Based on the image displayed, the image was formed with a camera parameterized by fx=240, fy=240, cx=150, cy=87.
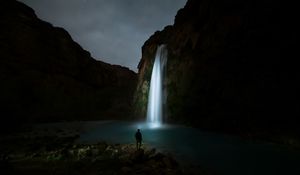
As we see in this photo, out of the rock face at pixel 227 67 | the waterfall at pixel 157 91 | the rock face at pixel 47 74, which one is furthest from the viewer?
the rock face at pixel 47 74

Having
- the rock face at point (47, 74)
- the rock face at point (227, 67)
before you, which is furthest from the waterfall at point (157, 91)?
the rock face at point (47, 74)

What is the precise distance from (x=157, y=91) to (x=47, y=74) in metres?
38.8

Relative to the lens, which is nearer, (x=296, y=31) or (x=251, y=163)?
(x=251, y=163)

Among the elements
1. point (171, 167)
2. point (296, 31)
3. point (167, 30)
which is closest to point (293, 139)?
point (296, 31)

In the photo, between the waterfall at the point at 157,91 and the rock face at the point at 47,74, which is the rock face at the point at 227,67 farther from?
the rock face at the point at 47,74

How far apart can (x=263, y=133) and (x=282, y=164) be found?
1050 cm

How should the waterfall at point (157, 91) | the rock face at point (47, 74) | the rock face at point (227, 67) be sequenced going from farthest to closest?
the rock face at point (47, 74)
the waterfall at point (157, 91)
the rock face at point (227, 67)

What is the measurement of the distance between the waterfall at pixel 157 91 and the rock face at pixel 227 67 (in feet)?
8.25

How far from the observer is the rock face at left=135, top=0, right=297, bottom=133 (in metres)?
26.4

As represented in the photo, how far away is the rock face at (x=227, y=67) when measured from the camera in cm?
2636

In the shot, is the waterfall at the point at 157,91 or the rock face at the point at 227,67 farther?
the waterfall at the point at 157,91

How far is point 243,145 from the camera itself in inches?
876

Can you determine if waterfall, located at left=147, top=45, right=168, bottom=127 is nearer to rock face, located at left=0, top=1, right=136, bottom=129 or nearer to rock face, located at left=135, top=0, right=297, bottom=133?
rock face, located at left=135, top=0, right=297, bottom=133

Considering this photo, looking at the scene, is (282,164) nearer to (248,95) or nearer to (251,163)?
(251,163)
